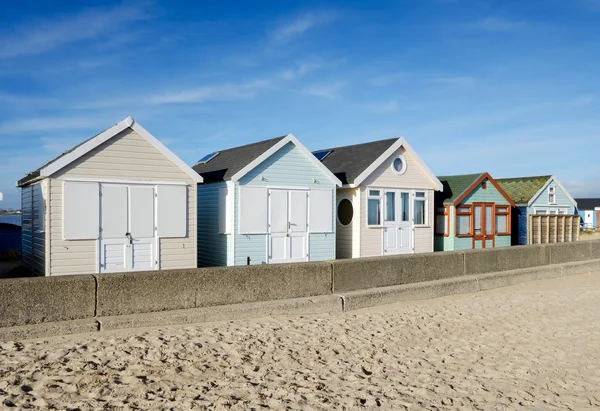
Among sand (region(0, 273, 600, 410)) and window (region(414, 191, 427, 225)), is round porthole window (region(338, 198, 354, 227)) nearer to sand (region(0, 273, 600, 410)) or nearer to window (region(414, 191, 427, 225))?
window (region(414, 191, 427, 225))

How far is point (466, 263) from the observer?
1327 cm

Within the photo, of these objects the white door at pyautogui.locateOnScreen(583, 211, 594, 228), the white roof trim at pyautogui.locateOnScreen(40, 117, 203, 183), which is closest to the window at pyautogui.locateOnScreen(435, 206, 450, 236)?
the white roof trim at pyautogui.locateOnScreen(40, 117, 203, 183)

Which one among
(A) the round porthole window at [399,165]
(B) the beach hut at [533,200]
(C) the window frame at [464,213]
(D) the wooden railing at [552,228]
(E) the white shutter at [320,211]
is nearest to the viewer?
(E) the white shutter at [320,211]

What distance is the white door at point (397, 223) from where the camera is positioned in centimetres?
1836

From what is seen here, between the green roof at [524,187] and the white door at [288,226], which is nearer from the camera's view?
the white door at [288,226]

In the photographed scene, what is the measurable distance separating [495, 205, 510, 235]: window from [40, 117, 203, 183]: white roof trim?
13.0m

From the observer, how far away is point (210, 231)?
16.1 m

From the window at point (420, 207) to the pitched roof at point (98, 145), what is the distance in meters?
8.32

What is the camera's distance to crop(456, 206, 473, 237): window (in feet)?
67.5

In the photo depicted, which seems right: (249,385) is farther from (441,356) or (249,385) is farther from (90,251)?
(90,251)

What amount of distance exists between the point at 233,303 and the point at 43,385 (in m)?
4.02

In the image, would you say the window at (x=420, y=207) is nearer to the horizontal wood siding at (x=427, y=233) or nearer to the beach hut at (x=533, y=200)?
the horizontal wood siding at (x=427, y=233)

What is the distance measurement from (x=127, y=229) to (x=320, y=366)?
792cm

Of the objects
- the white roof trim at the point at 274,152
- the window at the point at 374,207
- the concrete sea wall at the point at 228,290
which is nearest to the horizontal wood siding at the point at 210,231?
the white roof trim at the point at 274,152
